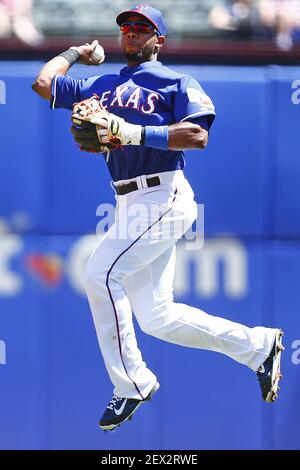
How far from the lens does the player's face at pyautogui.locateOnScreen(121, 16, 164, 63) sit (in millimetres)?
3617

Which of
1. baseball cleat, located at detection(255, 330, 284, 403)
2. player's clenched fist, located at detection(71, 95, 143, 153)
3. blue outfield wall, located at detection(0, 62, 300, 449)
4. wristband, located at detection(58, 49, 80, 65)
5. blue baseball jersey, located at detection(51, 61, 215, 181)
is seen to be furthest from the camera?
blue outfield wall, located at detection(0, 62, 300, 449)

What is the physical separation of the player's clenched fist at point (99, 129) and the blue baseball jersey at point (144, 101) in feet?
0.59

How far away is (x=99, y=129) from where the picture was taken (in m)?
3.41

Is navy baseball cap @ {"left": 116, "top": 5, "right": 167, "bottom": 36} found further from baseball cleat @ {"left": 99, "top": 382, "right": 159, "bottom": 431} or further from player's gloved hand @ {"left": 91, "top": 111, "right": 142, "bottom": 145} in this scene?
baseball cleat @ {"left": 99, "top": 382, "right": 159, "bottom": 431}

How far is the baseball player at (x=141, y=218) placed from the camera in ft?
11.9

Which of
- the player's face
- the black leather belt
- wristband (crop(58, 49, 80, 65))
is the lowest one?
the black leather belt

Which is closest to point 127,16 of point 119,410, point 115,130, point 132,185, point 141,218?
point 115,130

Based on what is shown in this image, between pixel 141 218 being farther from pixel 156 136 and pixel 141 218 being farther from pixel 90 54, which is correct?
pixel 90 54

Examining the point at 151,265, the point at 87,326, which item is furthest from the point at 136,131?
the point at 87,326

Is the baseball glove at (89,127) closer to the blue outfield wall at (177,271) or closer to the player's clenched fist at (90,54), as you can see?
the player's clenched fist at (90,54)

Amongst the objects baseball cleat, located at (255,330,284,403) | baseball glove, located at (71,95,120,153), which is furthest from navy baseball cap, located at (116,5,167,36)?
baseball cleat, located at (255,330,284,403)

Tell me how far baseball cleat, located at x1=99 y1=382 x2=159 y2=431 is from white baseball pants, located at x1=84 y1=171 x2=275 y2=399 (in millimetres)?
30

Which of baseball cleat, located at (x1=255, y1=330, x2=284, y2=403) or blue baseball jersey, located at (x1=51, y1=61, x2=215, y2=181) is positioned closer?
blue baseball jersey, located at (x1=51, y1=61, x2=215, y2=181)

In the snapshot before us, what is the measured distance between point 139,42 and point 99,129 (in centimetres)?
41
